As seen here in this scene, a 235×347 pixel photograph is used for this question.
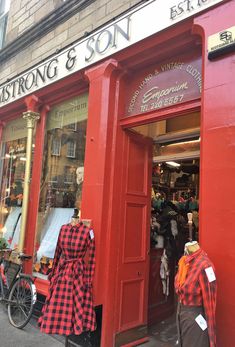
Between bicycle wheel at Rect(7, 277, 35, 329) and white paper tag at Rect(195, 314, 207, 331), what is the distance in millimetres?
2948

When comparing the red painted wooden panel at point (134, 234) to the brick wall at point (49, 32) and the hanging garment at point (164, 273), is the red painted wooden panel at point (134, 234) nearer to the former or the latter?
the hanging garment at point (164, 273)

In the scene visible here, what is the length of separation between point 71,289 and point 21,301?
59.0 inches

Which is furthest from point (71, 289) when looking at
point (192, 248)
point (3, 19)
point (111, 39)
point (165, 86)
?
point (3, 19)

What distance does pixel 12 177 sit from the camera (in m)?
7.80

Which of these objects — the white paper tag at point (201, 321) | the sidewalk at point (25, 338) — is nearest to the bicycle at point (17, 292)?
the sidewalk at point (25, 338)

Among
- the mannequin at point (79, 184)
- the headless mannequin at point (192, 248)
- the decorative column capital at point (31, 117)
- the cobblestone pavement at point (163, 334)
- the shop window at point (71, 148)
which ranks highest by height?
the decorative column capital at point (31, 117)

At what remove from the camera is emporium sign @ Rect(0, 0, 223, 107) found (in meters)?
4.21

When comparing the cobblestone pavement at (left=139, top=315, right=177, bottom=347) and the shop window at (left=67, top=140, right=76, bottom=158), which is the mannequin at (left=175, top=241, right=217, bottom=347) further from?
the shop window at (left=67, top=140, right=76, bottom=158)

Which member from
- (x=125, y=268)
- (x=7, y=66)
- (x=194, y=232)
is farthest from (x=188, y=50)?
(x=7, y=66)

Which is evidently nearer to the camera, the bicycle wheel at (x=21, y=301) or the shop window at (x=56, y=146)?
the bicycle wheel at (x=21, y=301)

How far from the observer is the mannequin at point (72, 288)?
14.0ft

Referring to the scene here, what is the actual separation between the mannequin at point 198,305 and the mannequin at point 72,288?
1577 millimetres

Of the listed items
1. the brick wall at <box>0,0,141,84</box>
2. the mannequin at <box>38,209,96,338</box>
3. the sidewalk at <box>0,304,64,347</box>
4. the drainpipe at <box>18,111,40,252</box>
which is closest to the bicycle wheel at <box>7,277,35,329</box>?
the sidewalk at <box>0,304,64,347</box>

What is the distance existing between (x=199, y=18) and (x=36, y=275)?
473cm
